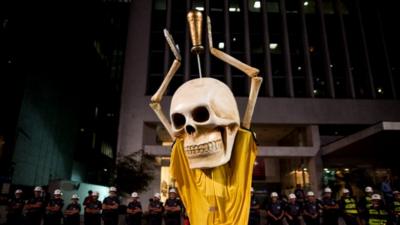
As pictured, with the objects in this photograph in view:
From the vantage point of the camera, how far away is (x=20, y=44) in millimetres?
20250

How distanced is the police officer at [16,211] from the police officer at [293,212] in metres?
11.4

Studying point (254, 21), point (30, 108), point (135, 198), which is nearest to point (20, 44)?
point (30, 108)

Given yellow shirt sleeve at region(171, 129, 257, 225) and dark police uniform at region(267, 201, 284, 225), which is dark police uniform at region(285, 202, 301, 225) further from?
yellow shirt sleeve at region(171, 129, 257, 225)

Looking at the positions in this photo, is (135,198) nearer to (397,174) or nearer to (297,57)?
(297,57)

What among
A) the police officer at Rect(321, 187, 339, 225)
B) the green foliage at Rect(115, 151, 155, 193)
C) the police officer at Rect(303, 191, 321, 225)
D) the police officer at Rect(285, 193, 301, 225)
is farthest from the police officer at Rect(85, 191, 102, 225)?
the police officer at Rect(321, 187, 339, 225)

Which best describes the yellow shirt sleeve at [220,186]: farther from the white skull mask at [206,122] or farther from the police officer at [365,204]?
the police officer at [365,204]

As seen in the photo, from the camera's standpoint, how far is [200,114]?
3.56 m

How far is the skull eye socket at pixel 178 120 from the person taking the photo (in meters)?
3.62

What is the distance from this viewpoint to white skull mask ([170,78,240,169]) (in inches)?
134

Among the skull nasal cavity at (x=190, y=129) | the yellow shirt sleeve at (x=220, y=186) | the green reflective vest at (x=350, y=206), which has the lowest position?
the green reflective vest at (x=350, y=206)

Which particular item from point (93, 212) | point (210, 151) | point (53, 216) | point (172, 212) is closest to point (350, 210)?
point (172, 212)

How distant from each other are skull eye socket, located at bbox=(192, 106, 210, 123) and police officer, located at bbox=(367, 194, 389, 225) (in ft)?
30.2

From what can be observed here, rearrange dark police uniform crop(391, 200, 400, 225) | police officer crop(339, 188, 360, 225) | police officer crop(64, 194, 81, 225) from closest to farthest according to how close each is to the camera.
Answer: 1. dark police uniform crop(391, 200, 400, 225)
2. police officer crop(339, 188, 360, 225)
3. police officer crop(64, 194, 81, 225)

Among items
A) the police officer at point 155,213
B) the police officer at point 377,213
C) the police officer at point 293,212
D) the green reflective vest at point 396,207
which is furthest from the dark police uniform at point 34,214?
the green reflective vest at point 396,207
